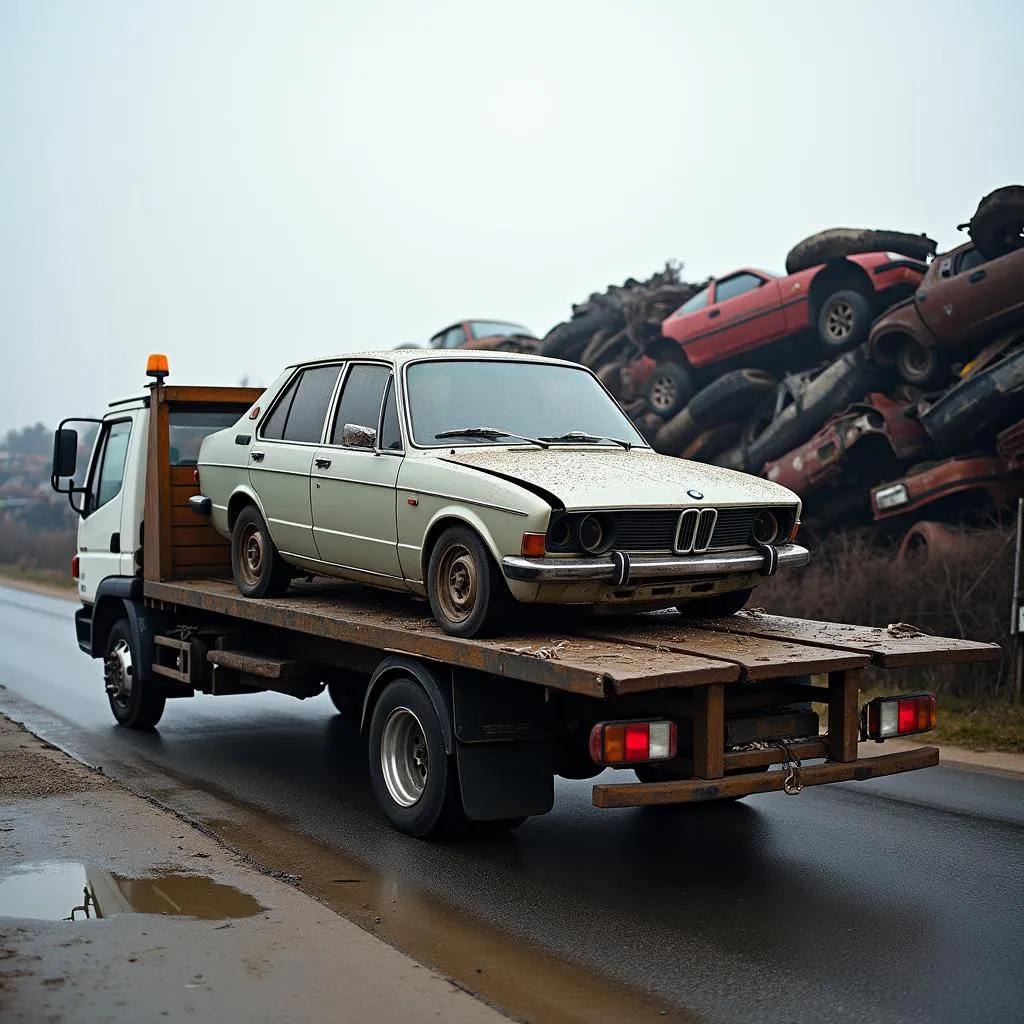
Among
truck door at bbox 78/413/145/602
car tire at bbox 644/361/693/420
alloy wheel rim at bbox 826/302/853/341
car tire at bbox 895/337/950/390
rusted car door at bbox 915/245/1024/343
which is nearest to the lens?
truck door at bbox 78/413/145/602

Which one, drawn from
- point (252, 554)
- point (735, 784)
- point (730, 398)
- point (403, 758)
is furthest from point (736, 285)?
point (735, 784)

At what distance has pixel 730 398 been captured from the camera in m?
17.6

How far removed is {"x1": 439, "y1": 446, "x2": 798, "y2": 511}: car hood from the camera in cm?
624

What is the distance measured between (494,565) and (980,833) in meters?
2.94

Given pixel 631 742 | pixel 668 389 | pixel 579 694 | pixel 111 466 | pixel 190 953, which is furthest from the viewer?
pixel 668 389

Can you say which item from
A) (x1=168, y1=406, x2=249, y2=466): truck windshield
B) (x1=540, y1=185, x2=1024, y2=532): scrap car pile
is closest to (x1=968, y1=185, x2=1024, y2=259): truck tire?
(x1=540, y1=185, x2=1024, y2=532): scrap car pile

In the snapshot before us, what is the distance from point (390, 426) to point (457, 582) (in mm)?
1227

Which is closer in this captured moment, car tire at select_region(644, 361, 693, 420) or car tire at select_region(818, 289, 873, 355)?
car tire at select_region(818, 289, 873, 355)

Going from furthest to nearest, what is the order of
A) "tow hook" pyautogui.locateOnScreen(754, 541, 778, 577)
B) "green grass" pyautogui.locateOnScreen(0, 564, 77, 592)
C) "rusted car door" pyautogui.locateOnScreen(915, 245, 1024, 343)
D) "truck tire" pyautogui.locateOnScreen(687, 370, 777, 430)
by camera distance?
"green grass" pyautogui.locateOnScreen(0, 564, 77, 592), "truck tire" pyautogui.locateOnScreen(687, 370, 777, 430), "rusted car door" pyautogui.locateOnScreen(915, 245, 1024, 343), "tow hook" pyautogui.locateOnScreen(754, 541, 778, 577)

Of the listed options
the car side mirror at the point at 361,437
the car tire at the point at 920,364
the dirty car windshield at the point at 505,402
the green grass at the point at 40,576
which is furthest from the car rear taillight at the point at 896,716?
the green grass at the point at 40,576

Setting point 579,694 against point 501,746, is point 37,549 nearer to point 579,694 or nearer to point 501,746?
point 501,746

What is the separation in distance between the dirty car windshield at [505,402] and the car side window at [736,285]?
10.1 metres

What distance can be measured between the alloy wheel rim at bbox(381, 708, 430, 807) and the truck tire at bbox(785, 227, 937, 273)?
1140 centimetres

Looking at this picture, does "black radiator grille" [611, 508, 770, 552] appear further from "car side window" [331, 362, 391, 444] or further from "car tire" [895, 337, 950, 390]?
"car tire" [895, 337, 950, 390]
